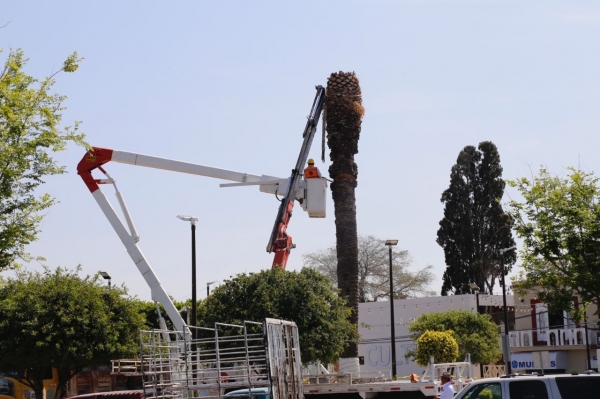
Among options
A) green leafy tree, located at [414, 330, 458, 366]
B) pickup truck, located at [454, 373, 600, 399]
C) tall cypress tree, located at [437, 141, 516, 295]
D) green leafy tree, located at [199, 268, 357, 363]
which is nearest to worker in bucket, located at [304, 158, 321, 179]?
green leafy tree, located at [199, 268, 357, 363]

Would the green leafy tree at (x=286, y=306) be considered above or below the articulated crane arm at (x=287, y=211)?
below

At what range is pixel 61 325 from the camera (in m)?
30.6

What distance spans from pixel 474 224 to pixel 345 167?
34746 mm

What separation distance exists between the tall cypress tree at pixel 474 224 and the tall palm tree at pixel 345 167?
33497 mm

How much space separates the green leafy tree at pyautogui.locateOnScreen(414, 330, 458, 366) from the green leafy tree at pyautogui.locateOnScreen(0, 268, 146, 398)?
1034cm

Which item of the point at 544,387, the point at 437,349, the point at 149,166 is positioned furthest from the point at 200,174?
the point at 544,387

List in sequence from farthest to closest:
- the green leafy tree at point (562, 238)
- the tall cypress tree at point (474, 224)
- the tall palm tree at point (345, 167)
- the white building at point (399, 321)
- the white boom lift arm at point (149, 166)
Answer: the tall cypress tree at point (474, 224)
the white building at point (399, 321)
the tall palm tree at point (345, 167)
the white boom lift arm at point (149, 166)
the green leafy tree at point (562, 238)

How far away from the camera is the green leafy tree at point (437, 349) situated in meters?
31.9

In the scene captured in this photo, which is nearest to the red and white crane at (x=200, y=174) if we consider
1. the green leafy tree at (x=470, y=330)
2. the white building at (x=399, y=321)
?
the green leafy tree at (x=470, y=330)

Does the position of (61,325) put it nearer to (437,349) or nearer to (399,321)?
(437,349)

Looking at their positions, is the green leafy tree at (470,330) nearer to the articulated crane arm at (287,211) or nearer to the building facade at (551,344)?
the building facade at (551,344)

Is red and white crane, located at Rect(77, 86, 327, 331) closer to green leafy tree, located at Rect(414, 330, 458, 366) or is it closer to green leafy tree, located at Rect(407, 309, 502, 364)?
green leafy tree, located at Rect(414, 330, 458, 366)

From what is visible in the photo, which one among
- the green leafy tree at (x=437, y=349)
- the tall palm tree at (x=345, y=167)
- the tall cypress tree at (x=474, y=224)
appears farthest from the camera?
the tall cypress tree at (x=474, y=224)

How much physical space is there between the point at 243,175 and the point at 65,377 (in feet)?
33.1
